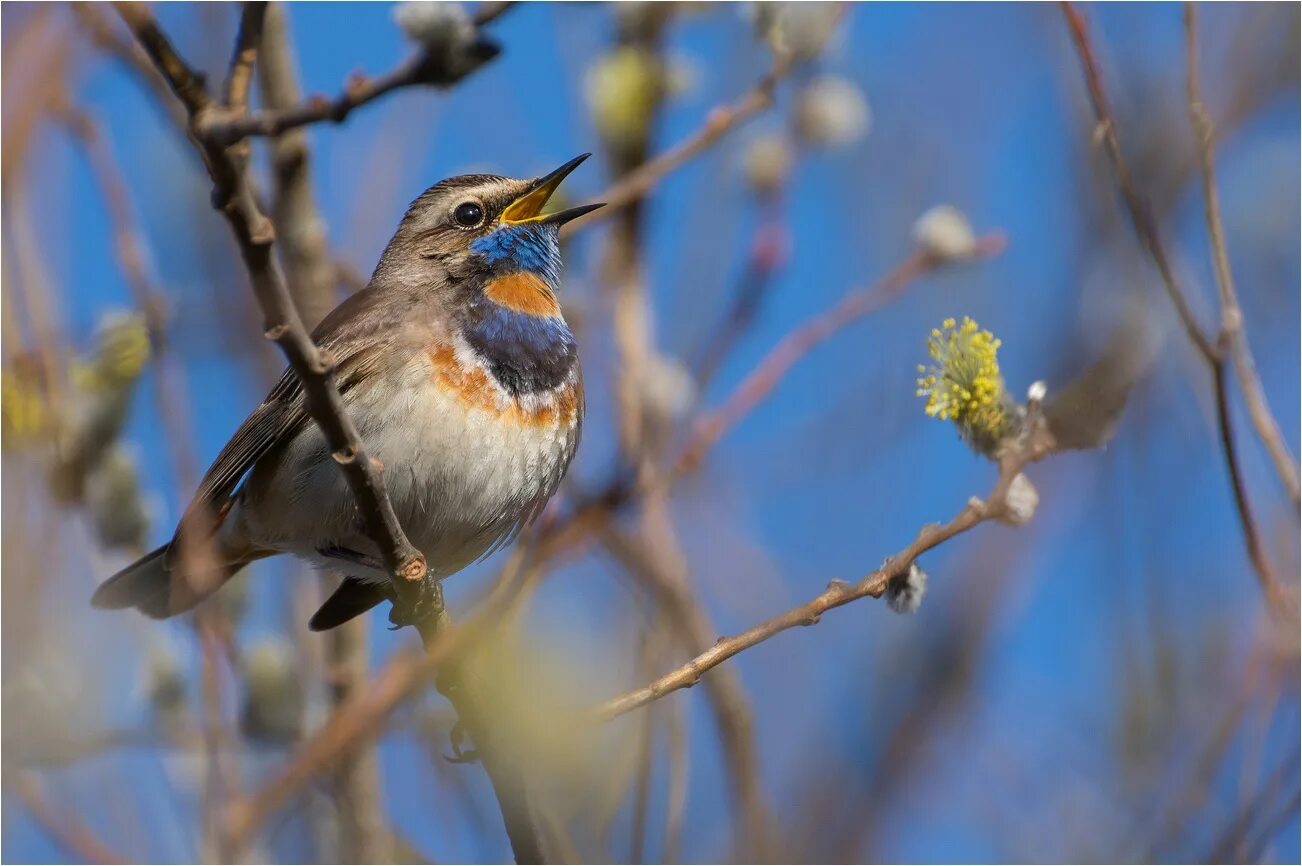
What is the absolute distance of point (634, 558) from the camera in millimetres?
5125

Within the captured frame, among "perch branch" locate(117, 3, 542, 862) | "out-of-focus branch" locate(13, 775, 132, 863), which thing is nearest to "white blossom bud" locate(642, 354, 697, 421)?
"perch branch" locate(117, 3, 542, 862)

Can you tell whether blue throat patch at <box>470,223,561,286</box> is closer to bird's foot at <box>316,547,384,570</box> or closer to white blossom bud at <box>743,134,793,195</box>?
white blossom bud at <box>743,134,793,195</box>

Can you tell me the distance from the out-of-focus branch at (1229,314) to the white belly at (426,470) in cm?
268

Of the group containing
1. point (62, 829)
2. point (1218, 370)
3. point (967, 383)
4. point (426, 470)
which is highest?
point (426, 470)

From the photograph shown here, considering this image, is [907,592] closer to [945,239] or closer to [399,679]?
[399,679]

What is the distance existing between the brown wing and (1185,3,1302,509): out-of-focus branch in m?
2.97

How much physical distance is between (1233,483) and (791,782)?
342 centimetres

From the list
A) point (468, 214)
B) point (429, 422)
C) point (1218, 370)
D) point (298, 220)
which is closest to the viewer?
point (1218, 370)

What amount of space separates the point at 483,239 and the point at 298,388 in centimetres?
110

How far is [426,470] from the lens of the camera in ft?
16.3

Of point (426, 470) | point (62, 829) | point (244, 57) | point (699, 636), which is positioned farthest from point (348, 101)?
point (699, 636)

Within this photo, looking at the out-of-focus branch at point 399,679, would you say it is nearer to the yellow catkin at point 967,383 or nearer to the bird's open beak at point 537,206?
the yellow catkin at point 967,383

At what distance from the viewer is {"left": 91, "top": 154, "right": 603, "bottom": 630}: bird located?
5.00 metres

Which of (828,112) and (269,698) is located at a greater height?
(828,112)
